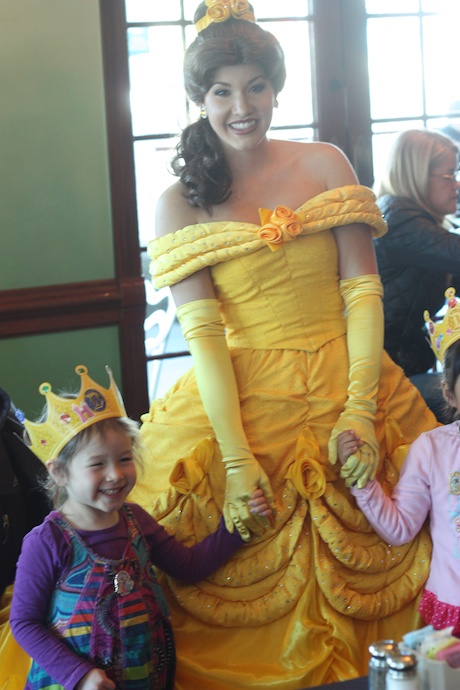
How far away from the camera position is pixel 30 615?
1614mm

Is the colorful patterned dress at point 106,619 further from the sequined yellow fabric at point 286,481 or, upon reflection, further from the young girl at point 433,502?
the young girl at point 433,502

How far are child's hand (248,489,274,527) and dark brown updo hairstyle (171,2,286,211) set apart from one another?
62cm

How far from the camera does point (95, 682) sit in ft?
5.06

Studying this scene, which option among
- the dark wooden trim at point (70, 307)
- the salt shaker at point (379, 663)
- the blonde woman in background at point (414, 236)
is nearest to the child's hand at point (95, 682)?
the salt shaker at point (379, 663)

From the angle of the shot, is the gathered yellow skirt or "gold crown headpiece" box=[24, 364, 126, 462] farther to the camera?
the gathered yellow skirt

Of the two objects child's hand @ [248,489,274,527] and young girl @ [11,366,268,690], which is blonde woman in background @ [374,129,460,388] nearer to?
child's hand @ [248,489,274,527]

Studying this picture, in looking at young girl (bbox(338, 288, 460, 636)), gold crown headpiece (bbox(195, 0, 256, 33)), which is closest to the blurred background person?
young girl (bbox(338, 288, 460, 636))

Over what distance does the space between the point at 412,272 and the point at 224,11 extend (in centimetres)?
115

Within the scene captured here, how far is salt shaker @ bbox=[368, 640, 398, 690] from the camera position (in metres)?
1.26

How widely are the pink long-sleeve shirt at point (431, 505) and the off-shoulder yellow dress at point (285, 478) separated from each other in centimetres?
4

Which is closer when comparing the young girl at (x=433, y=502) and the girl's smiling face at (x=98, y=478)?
the girl's smiling face at (x=98, y=478)

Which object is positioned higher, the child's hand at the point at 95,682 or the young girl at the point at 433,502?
the young girl at the point at 433,502

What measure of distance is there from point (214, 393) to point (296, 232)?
1.20 feet

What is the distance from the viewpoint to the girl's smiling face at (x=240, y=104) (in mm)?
1938
